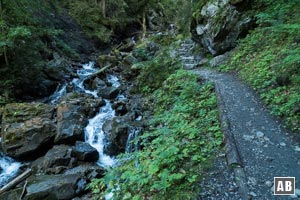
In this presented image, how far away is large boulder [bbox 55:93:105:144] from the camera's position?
8.17 m

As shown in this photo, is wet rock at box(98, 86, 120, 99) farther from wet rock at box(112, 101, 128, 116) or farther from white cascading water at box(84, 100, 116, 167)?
white cascading water at box(84, 100, 116, 167)

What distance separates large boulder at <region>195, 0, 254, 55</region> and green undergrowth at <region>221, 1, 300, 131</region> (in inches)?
23.6

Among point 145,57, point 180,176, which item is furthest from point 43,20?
point 180,176

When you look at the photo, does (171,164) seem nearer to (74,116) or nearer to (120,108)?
(74,116)

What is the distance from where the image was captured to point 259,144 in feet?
13.7

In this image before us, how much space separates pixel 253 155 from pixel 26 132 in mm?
7128

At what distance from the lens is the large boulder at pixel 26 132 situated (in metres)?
7.68

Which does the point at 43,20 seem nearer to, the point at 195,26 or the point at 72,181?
the point at 195,26

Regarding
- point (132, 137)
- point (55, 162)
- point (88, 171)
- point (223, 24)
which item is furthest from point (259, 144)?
point (223, 24)

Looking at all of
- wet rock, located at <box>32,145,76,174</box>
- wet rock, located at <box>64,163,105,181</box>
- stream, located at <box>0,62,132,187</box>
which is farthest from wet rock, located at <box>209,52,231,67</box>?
wet rock, located at <box>32,145,76,174</box>

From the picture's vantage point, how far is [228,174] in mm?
3582

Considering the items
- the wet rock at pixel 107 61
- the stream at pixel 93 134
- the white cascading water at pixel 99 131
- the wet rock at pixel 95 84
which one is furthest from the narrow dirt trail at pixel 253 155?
the wet rock at pixel 107 61

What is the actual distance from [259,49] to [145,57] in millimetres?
6977

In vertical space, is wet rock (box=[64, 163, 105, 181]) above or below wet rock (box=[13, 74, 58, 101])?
below
